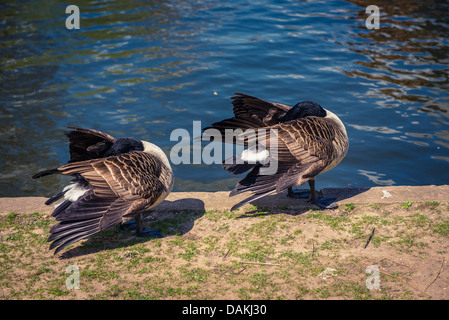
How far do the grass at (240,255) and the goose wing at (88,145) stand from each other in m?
0.93

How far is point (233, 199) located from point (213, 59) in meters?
7.60

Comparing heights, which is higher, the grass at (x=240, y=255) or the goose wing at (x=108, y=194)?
the goose wing at (x=108, y=194)

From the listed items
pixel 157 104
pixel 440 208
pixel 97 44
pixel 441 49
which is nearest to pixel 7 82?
pixel 97 44

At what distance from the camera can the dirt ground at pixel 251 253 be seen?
179 inches

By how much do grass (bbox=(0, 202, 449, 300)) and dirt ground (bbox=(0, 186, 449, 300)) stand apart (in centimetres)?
1

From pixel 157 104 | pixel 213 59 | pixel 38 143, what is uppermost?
pixel 213 59

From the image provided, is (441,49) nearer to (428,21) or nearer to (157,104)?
(428,21)

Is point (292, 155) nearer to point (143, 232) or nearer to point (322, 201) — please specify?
point (322, 201)

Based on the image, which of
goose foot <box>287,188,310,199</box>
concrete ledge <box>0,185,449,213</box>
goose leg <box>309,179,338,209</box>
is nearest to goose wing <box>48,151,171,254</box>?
concrete ledge <box>0,185,449,213</box>

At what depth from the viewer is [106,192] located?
5129 mm

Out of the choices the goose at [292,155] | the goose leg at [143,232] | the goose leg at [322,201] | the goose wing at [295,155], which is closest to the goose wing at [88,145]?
the goose leg at [143,232]

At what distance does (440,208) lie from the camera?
5.77 meters

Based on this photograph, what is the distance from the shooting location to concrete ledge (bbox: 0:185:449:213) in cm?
609

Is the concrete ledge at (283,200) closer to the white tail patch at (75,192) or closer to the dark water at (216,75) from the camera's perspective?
the white tail patch at (75,192)
